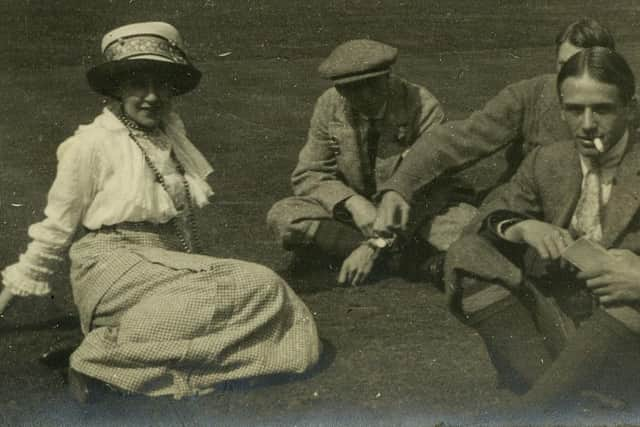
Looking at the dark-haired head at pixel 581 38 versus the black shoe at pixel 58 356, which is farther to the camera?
the dark-haired head at pixel 581 38

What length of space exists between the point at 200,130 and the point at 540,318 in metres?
4.47

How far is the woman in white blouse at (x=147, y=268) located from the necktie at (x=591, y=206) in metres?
0.94

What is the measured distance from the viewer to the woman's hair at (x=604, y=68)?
8.46 feet

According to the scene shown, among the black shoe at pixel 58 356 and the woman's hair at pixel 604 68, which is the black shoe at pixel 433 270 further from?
the black shoe at pixel 58 356

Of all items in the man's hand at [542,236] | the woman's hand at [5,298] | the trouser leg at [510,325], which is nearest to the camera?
the man's hand at [542,236]

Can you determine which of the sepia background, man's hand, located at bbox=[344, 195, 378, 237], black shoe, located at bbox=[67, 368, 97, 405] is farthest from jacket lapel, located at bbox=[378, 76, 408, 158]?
black shoe, located at bbox=[67, 368, 97, 405]

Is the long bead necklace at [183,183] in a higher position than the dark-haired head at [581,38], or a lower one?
lower

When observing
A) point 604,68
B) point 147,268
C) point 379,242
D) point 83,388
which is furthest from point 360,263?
point 604,68

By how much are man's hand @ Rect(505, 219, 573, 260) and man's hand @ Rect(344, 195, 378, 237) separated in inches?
44.0

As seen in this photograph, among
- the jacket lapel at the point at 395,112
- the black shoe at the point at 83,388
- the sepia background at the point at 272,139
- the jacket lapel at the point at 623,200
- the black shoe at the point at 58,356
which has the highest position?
the jacket lapel at the point at 623,200

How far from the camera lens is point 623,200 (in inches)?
102

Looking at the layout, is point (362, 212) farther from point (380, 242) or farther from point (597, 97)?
point (597, 97)

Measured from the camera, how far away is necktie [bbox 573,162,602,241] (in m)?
2.71

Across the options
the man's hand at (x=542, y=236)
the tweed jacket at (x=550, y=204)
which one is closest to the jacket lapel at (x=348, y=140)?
the tweed jacket at (x=550, y=204)
